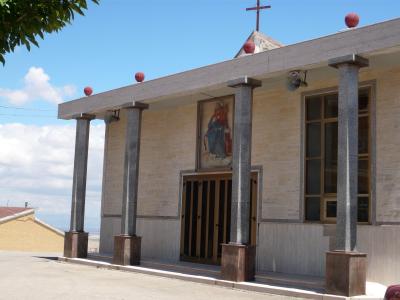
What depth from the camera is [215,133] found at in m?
18.2

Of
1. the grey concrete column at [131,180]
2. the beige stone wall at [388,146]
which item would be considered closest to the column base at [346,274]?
the beige stone wall at [388,146]

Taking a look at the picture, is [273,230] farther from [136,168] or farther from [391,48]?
[391,48]

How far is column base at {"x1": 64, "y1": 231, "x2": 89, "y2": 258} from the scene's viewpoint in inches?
798

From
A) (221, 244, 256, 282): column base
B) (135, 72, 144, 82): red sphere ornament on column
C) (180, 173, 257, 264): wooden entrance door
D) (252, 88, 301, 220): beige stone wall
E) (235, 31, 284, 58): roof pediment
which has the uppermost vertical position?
(235, 31, 284, 58): roof pediment

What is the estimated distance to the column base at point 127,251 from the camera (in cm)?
1794

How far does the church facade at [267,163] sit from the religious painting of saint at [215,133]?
0.13 feet

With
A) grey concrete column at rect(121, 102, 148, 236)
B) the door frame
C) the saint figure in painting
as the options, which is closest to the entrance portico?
grey concrete column at rect(121, 102, 148, 236)

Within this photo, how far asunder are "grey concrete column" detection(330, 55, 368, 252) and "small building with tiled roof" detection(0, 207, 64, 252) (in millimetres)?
30547

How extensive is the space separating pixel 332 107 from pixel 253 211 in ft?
11.5

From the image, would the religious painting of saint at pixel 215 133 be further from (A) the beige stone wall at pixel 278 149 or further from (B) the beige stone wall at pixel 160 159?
(A) the beige stone wall at pixel 278 149

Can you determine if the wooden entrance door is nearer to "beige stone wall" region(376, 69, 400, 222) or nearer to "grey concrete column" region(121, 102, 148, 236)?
"grey concrete column" region(121, 102, 148, 236)

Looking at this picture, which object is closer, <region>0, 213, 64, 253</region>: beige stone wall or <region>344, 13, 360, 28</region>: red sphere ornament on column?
<region>344, 13, 360, 28</region>: red sphere ornament on column

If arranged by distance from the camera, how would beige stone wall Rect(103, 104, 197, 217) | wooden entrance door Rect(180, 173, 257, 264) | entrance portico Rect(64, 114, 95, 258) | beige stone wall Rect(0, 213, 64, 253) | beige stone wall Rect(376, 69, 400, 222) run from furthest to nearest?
beige stone wall Rect(0, 213, 64, 253) → entrance portico Rect(64, 114, 95, 258) → beige stone wall Rect(103, 104, 197, 217) → wooden entrance door Rect(180, 173, 257, 264) → beige stone wall Rect(376, 69, 400, 222)

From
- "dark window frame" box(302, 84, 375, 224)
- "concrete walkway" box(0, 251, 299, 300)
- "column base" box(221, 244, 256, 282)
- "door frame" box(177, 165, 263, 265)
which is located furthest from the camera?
"door frame" box(177, 165, 263, 265)
